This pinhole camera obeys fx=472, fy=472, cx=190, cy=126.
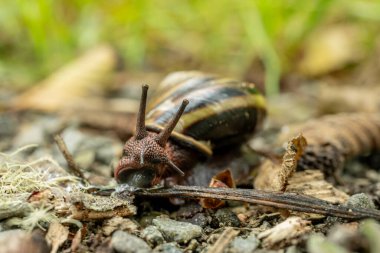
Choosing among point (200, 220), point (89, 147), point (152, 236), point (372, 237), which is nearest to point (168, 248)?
point (152, 236)

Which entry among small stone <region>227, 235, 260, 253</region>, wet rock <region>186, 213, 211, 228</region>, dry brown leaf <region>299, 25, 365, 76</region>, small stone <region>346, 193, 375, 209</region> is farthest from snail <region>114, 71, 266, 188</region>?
dry brown leaf <region>299, 25, 365, 76</region>

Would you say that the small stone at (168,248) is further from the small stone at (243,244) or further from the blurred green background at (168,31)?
the blurred green background at (168,31)

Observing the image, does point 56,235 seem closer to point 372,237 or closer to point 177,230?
point 177,230

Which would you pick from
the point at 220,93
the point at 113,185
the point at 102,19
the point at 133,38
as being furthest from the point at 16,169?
the point at 102,19

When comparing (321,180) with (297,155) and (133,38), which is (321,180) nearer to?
(297,155)

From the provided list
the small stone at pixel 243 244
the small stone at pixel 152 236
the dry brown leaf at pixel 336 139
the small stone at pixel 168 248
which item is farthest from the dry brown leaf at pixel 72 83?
the small stone at pixel 243 244

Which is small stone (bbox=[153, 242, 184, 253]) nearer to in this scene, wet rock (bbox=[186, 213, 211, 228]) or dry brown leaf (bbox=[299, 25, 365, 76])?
wet rock (bbox=[186, 213, 211, 228])
